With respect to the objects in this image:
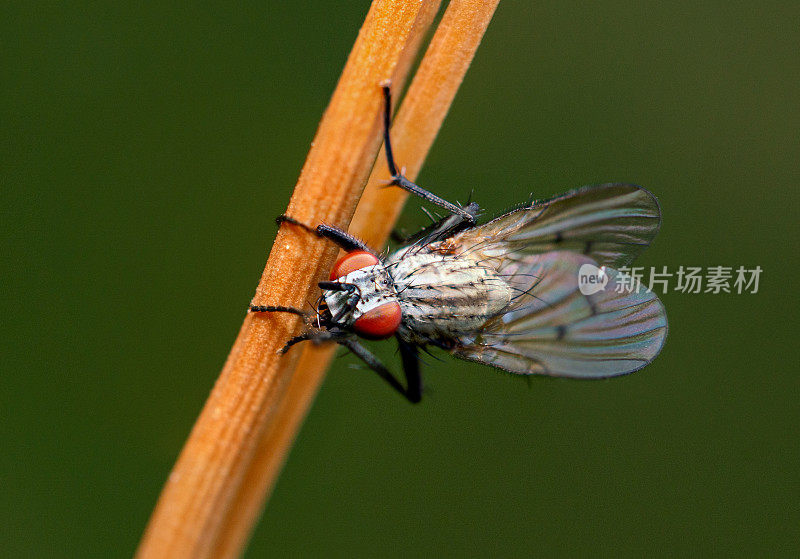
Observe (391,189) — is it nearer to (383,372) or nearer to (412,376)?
(383,372)

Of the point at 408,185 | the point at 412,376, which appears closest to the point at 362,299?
the point at 408,185

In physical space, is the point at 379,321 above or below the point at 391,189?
below

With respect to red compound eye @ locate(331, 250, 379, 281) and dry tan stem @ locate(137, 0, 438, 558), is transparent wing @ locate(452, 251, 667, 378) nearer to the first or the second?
red compound eye @ locate(331, 250, 379, 281)

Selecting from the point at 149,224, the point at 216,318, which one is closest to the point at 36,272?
the point at 149,224

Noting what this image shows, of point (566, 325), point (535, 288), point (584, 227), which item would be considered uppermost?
point (584, 227)

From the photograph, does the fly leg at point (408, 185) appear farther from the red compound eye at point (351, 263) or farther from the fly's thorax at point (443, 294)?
the red compound eye at point (351, 263)

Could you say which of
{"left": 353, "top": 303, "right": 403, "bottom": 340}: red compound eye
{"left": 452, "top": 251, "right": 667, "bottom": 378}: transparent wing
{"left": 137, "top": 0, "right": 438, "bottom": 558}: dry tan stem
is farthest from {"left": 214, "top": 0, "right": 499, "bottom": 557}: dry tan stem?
{"left": 452, "top": 251, "right": 667, "bottom": 378}: transparent wing

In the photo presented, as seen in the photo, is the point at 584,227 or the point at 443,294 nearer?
the point at 443,294
